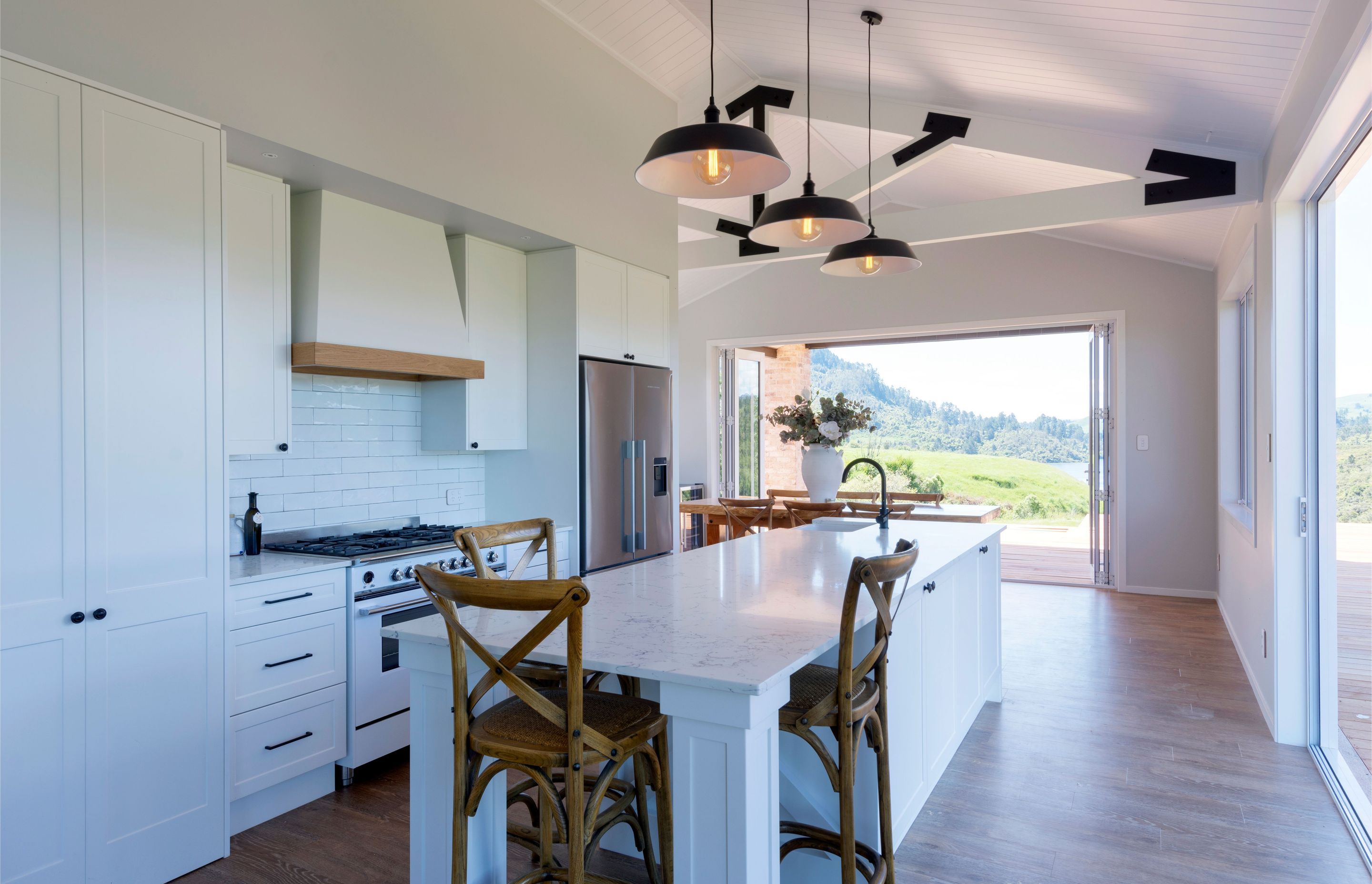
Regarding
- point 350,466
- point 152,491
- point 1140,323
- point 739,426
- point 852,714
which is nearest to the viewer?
point 852,714

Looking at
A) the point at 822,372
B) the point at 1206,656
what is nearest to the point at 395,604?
the point at 1206,656

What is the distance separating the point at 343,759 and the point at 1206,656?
4.66m

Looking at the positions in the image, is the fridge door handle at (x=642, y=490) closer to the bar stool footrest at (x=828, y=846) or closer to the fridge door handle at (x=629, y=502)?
the fridge door handle at (x=629, y=502)

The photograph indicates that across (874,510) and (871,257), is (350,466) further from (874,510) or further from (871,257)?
(874,510)

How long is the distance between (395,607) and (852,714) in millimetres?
2017

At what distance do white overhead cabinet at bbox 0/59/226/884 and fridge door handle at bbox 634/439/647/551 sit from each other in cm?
239

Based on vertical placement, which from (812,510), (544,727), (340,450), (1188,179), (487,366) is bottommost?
(544,727)

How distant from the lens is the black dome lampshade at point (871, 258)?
351 centimetres

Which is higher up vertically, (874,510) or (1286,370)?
(1286,370)

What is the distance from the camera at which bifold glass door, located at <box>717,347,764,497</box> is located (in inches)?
348

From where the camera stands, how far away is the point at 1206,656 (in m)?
4.72

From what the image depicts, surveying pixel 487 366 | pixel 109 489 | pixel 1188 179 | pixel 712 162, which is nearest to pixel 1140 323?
pixel 1188 179

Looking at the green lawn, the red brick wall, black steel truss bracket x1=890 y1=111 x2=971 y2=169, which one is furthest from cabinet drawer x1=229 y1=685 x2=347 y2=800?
the green lawn

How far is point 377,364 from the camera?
3.34m
